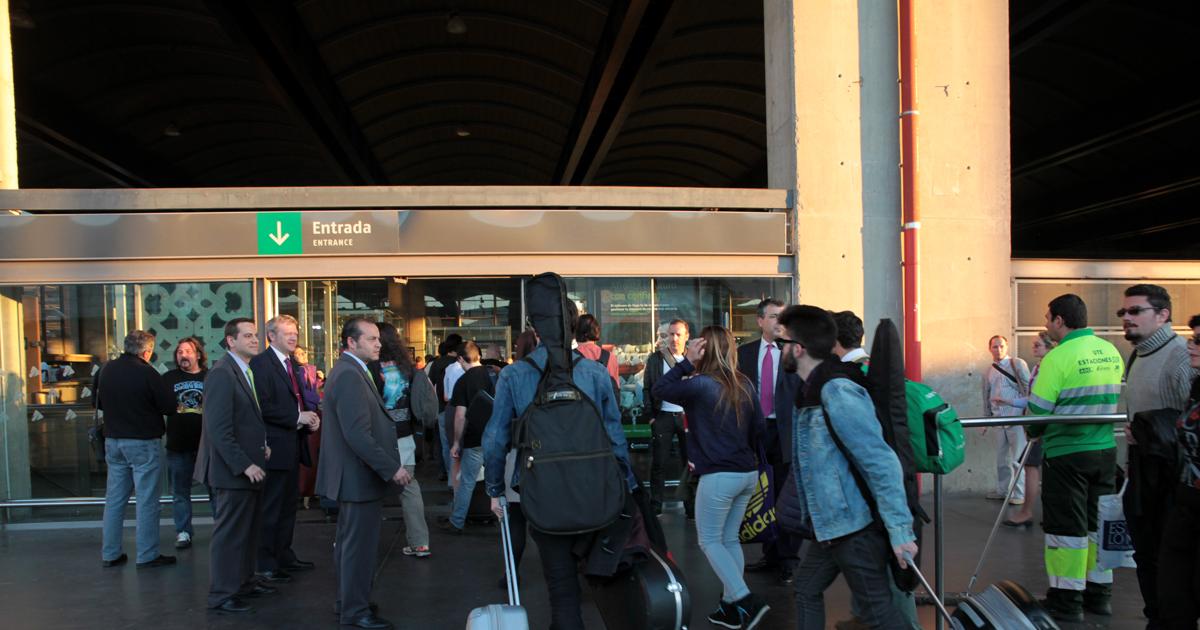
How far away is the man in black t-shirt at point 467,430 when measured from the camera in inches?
285

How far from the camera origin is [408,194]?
8.20 metres

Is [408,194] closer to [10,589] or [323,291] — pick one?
[323,291]

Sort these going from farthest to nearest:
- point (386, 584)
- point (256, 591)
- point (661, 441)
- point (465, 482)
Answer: point (661, 441)
point (465, 482)
point (386, 584)
point (256, 591)

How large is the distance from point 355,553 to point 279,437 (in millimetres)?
1580

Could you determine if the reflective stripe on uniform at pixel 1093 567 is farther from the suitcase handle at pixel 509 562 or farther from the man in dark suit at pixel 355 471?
the man in dark suit at pixel 355 471

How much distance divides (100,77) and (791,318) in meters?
16.9

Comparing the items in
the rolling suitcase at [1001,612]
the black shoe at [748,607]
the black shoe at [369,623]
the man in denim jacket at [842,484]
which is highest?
the man in denim jacket at [842,484]

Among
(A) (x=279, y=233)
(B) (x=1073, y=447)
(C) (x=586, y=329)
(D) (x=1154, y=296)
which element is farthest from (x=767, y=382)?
(A) (x=279, y=233)

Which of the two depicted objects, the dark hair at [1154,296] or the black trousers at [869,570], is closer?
the black trousers at [869,570]

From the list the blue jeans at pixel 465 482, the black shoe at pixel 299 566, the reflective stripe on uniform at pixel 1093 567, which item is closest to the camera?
the reflective stripe on uniform at pixel 1093 567

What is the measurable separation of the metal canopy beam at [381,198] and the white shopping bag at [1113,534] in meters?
4.71

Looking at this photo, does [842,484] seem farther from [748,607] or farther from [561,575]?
[748,607]

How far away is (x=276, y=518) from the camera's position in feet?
20.4

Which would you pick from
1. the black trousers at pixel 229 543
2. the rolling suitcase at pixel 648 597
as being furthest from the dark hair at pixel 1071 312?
the black trousers at pixel 229 543
